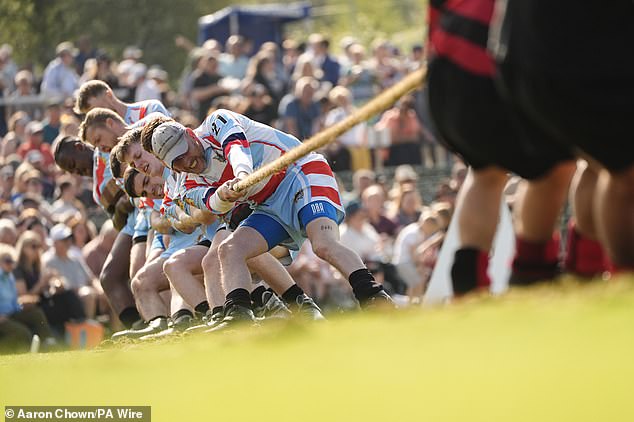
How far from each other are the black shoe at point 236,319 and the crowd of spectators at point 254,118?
13.8 feet

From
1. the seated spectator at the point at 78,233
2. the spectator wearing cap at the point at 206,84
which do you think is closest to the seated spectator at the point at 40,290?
the seated spectator at the point at 78,233

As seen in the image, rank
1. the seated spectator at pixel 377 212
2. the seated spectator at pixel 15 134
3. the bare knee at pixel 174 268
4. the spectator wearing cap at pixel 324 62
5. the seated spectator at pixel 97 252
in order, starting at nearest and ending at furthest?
1. the bare knee at pixel 174 268
2. the seated spectator at pixel 97 252
3. the seated spectator at pixel 377 212
4. the seated spectator at pixel 15 134
5. the spectator wearing cap at pixel 324 62

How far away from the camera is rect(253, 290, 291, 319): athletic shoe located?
34.6 ft

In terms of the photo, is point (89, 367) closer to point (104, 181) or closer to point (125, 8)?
point (104, 181)

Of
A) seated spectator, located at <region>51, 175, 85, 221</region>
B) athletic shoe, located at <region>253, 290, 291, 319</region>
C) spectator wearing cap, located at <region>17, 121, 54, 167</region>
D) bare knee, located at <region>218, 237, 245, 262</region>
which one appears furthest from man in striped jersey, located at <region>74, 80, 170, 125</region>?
spectator wearing cap, located at <region>17, 121, 54, 167</region>

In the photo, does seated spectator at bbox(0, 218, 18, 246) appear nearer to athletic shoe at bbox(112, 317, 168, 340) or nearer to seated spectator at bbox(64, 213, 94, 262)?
seated spectator at bbox(64, 213, 94, 262)

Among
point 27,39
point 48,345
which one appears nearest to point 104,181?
point 48,345

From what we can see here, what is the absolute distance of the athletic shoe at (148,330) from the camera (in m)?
11.8

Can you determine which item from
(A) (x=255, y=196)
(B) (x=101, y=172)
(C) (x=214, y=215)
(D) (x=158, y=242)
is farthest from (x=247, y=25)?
(A) (x=255, y=196)

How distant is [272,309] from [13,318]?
637 centimetres

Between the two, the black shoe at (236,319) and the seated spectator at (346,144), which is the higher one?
the black shoe at (236,319)

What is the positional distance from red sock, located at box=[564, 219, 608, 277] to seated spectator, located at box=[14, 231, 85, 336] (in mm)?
11160

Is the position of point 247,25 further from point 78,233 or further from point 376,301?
point 376,301

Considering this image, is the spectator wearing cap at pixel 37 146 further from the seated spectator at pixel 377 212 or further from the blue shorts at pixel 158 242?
the blue shorts at pixel 158 242
